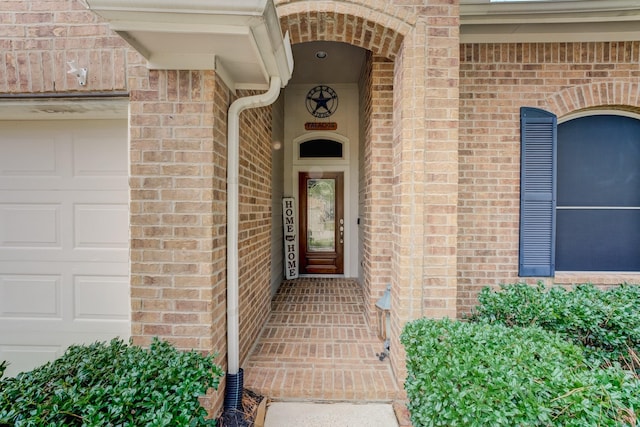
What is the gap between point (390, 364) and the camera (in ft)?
8.34

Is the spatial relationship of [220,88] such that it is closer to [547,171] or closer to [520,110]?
[520,110]

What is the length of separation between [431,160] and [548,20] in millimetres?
1870

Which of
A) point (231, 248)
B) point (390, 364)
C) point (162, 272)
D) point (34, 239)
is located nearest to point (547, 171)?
point (390, 364)

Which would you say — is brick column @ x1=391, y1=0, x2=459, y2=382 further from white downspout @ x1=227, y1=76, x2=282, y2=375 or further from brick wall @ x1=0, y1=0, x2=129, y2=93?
brick wall @ x1=0, y1=0, x2=129, y2=93

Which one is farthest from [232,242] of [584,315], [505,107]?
[505,107]

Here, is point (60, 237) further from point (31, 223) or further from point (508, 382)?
point (508, 382)

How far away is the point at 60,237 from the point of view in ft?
7.45

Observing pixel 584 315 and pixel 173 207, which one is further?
pixel 584 315

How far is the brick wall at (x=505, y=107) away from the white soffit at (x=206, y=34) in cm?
205

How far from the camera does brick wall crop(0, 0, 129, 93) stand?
2014mm

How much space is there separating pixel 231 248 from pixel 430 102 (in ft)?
5.92

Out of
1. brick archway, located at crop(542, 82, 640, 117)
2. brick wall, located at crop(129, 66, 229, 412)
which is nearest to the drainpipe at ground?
brick wall, located at crop(129, 66, 229, 412)

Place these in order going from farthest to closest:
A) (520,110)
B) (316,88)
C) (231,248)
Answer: (316,88) < (520,110) < (231,248)

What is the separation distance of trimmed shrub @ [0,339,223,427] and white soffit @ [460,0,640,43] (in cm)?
337
